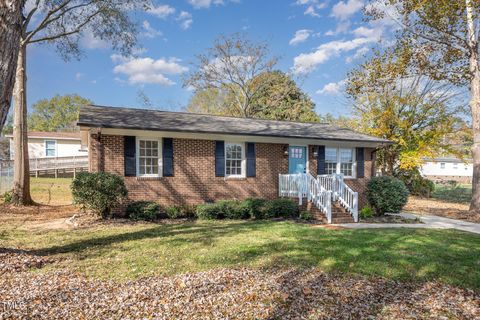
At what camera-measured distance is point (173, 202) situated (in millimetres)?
10859

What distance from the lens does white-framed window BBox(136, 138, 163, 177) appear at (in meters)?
10.6

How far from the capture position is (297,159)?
12930mm

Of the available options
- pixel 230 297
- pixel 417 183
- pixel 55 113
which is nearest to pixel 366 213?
pixel 230 297

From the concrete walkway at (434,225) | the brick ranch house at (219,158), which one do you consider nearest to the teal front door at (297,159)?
the brick ranch house at (219,158)

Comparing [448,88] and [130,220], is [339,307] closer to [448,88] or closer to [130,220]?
[130,220]

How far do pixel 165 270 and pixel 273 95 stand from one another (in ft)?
83.1

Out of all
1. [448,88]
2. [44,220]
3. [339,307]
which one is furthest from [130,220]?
[448,88]

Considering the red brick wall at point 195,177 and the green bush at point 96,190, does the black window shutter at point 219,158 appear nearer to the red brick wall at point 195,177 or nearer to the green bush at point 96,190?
the red brick wall at point 195,177

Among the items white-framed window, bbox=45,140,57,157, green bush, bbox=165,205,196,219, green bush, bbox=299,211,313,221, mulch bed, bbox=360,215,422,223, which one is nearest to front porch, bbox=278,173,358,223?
green bush, bbox=299,211,313,221

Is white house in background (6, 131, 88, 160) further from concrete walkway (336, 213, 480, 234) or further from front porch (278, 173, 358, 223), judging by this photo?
concrete walkway (336, 213, 480, 234)

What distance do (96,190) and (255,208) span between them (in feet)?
16.4

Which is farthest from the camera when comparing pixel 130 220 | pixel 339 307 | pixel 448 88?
pixel 448 88

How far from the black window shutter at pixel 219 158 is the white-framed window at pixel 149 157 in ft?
6.71

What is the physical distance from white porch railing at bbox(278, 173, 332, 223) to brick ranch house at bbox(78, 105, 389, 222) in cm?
4
